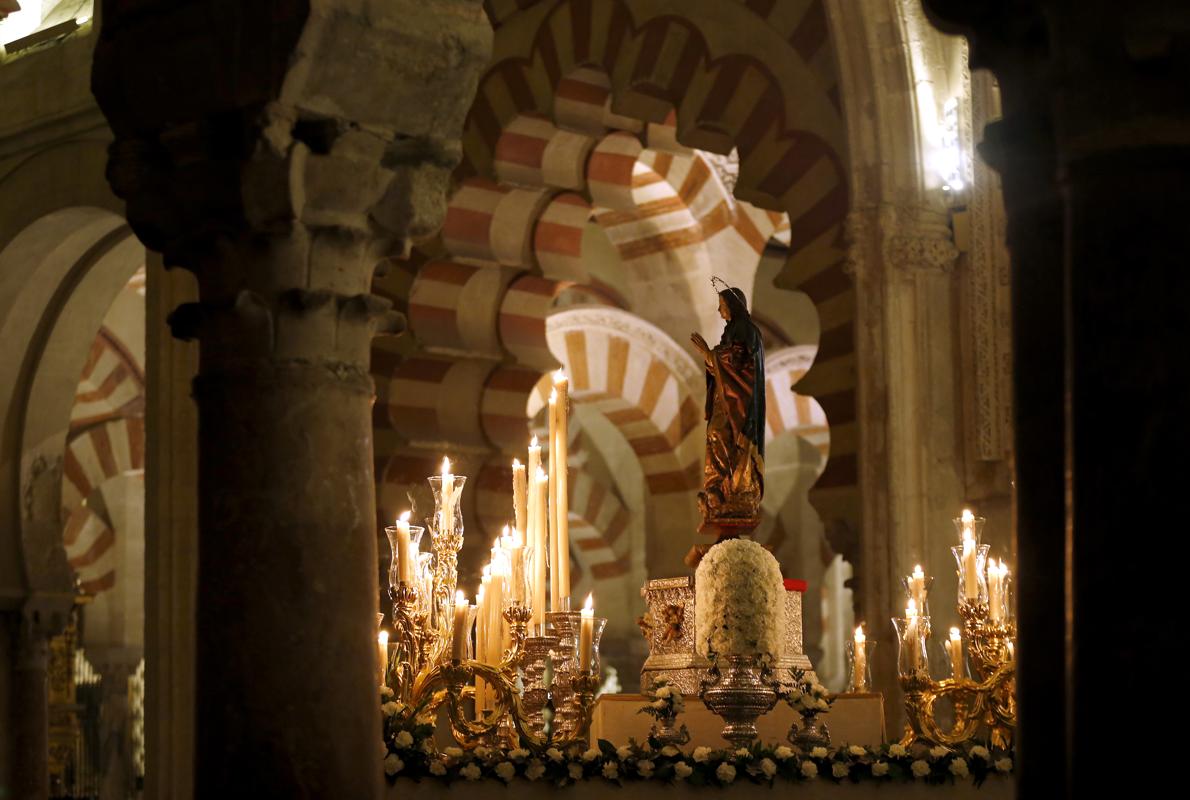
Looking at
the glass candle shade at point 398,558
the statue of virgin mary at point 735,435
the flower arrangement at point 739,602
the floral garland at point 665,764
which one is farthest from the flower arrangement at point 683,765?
the statue of virgin mary at point 735,435

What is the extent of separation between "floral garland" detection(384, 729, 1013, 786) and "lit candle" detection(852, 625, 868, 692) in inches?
41.4

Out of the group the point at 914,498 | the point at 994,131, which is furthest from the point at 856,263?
the point at 994,131

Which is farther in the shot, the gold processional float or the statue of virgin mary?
the statue of virgin mary

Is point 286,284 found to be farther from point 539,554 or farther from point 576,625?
point 576,625

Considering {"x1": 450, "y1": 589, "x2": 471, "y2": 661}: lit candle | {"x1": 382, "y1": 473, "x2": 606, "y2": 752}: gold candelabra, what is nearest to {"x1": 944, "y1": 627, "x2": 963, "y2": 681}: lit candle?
{"x1": 382, "y1": 473, "x2": 606, "y2": 752}: gold candelabra

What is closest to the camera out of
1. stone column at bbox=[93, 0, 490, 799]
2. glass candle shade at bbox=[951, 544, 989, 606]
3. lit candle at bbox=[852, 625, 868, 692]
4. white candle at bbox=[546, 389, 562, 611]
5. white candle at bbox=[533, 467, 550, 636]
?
stone column at bbox=[93, 0, 490, 799]

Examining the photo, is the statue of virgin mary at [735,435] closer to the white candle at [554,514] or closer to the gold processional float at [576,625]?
the gold processional float at [576,625]

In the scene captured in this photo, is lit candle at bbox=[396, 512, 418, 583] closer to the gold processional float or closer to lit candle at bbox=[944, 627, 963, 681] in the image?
the gold processional float

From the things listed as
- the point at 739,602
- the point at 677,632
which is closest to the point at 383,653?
the point at 739,602

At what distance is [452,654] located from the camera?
6328mm

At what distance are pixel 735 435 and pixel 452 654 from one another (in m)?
1.63

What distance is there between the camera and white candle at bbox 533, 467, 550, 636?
22.6ft

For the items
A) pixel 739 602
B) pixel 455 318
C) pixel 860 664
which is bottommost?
pixel 860 664

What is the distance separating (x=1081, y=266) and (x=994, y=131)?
15.8 inches
